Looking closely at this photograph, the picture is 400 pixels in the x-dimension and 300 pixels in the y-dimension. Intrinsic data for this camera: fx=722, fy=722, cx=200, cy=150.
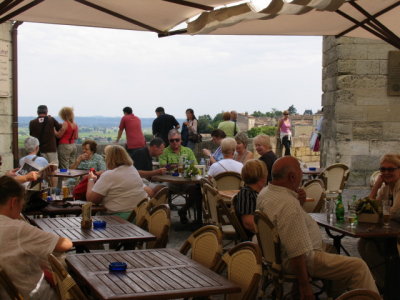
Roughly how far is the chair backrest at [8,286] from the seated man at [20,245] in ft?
0.34

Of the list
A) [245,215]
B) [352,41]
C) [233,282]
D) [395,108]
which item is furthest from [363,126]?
[233,282]

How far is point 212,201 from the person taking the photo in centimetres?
653

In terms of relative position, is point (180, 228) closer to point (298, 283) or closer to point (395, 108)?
point (298, 283)

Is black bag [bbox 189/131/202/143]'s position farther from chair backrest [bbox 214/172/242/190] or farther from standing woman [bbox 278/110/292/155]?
chair backrest [bbox 214/172/242/190]

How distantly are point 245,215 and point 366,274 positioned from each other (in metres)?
1.29

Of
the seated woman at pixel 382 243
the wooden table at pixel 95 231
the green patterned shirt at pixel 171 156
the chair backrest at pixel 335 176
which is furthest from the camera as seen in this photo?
the chair backrest at pixel 335 176

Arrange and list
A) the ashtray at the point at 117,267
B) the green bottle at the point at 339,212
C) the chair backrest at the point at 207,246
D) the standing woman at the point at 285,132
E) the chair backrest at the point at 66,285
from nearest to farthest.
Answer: the chair backrest at the point at 66,285 → the ashtray at the point at 117,267 → the chair backrest at the point at 207,246 → the green bottle at the point at 339,212 → the standing woman at the point at 285,132

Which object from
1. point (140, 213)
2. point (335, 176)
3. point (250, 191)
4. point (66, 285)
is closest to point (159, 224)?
point (140, 213)

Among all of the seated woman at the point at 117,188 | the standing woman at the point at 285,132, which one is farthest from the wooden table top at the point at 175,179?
the standing woman at the point at 285,132

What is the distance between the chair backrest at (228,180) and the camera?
7.93m

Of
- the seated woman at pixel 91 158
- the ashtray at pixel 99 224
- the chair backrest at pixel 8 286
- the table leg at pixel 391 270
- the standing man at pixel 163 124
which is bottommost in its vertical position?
the table leg at pixel 391 270

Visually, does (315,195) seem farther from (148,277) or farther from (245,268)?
(148,277)

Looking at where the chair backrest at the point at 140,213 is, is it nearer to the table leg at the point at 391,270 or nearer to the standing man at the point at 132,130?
the table leg at the point at 391,270

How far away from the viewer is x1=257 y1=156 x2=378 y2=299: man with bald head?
4457 mm
